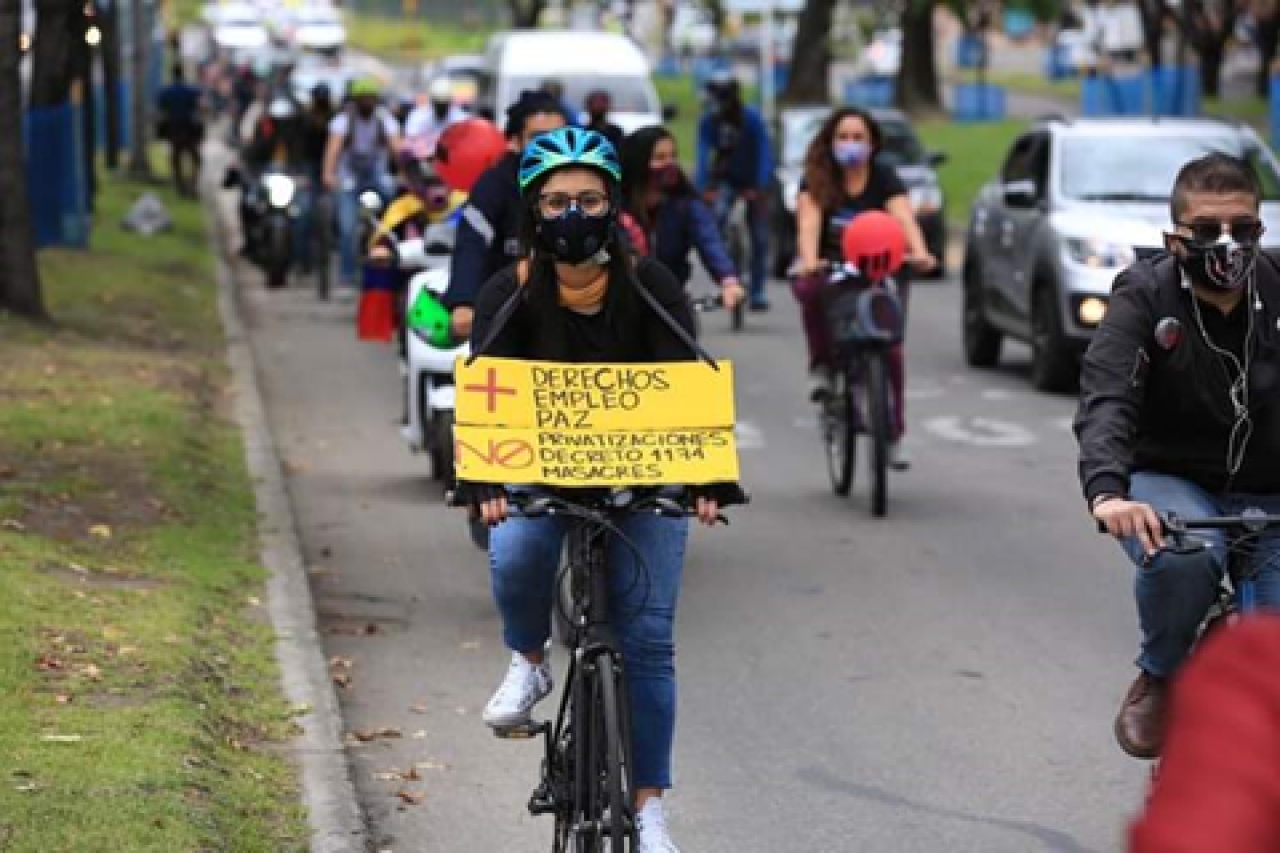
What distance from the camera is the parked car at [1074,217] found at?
62.0 feet

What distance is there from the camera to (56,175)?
28.7m

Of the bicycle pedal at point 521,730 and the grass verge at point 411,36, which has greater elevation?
the bicycle pedal at point 521,730

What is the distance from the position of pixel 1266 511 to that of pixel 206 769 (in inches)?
110

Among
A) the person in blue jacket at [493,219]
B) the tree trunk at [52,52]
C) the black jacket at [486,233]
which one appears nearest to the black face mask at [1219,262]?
the person in blue jacket at [493,219]

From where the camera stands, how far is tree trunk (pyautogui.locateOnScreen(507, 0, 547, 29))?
67.8 m

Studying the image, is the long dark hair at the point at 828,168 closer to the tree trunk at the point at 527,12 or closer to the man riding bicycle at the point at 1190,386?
the man riding bicycle at the point at 1190,386

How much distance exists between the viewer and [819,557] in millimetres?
12516

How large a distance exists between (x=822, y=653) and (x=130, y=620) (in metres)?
2.33

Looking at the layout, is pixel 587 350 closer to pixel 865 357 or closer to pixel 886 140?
pixel 865 357

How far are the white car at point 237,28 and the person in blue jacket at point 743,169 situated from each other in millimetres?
64046

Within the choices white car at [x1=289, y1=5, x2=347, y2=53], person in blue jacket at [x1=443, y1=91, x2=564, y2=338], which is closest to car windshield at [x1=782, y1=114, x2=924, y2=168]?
person in blue jacket at [x1=443, y1=91, x2=564, y2=338]

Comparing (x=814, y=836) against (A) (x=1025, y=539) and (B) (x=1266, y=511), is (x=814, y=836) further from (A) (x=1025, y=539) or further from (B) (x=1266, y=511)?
(A) (x=1025, y=539)

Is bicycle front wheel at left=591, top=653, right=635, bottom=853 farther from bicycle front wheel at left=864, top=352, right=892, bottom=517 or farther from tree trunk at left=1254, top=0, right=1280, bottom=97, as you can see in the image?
tree trunk at left=1254, top=0, right=1280, bottom=97

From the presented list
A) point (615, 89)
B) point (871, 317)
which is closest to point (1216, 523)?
point (871, 317)
